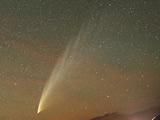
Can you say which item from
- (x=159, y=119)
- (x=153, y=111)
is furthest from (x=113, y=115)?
(x=159, y=119)

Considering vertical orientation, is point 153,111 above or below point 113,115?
below

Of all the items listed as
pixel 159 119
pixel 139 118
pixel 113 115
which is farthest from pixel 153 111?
pixel 159 119

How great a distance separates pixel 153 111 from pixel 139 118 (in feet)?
68.8

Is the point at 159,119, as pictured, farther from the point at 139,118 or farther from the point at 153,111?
the point at 153,111

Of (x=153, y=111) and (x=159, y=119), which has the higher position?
(x=153, y=111)

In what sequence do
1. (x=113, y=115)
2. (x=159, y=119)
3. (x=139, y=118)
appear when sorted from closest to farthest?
1. (x=159, y=119)
2. (x=139, y=118)
3. (x=113, y=115)

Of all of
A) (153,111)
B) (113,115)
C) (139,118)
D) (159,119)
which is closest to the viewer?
(159,119)

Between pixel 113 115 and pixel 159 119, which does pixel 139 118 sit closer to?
pixel 113 115

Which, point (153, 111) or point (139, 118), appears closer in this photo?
point (139, 118)

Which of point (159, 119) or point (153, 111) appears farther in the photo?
point (153, 111)

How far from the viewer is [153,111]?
158 meters

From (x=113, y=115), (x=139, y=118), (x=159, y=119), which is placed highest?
(x=113, y=115)

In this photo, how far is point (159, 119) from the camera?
14.3 metres

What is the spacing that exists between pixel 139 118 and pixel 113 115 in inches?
2281
